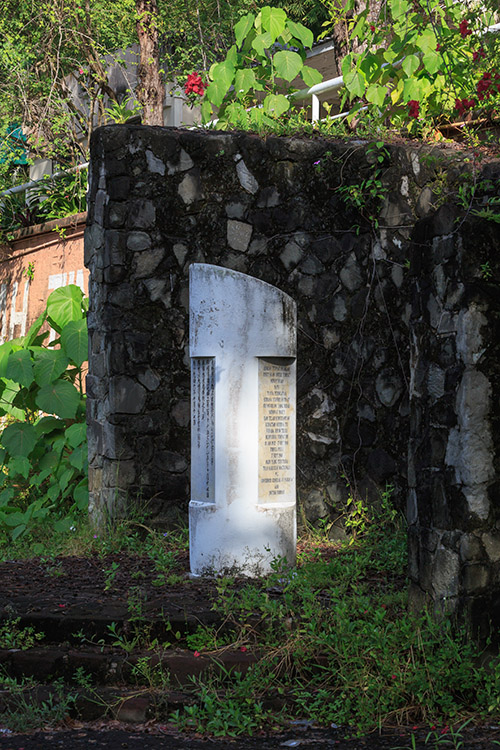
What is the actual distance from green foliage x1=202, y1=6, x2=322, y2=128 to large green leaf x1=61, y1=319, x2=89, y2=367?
212 centimetres

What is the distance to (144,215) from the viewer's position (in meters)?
6.55

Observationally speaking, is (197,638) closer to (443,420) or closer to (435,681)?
(435,681)

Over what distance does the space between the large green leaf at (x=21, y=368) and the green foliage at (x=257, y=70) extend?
2658 mm

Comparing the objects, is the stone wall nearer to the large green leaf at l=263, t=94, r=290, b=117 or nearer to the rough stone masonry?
the rough stone masonry

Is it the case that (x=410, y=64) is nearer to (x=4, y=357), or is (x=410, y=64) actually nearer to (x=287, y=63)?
(x=287, y=63)

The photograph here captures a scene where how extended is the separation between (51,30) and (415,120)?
687 cm

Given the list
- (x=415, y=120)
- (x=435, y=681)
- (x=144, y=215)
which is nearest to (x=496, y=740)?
(x=435, y=681)

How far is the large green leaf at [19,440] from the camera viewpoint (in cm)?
750

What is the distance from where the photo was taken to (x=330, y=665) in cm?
389

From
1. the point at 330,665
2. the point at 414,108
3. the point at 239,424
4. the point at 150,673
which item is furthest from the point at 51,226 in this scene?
the point at 330,665

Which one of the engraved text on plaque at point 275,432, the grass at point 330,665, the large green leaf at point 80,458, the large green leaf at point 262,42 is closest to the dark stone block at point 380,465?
the engraved text on plaque at point 275,432

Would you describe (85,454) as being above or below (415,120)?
below

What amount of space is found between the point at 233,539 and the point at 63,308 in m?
3.64

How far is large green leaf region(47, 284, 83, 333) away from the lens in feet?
26.5
